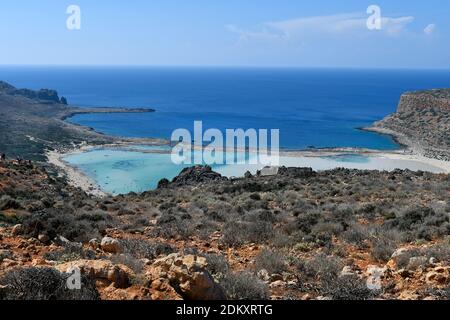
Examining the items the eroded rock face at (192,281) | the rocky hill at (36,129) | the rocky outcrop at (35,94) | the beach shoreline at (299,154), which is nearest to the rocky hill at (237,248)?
the eroded rock face at (192,281)

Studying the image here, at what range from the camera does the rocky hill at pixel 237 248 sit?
5586 millimetres

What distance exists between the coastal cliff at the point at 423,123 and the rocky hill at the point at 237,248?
59.2 metres

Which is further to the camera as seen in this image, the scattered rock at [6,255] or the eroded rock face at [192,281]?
the scattered rock at [6,255]

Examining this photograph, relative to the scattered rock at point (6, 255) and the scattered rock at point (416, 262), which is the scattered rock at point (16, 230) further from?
the scattered rock at point (416, 262)

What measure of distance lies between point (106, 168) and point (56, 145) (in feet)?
58.5

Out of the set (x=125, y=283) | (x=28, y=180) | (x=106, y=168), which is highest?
(x=125, y=283)

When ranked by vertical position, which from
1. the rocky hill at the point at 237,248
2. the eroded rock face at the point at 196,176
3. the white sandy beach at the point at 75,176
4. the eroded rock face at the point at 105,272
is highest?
the eroded rock face at the point at 105,272

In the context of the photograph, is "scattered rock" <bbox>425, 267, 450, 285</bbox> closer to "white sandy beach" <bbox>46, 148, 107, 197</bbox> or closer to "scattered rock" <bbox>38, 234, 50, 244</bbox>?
"scattered rock" <bbox>38, 234, 50, 244</bbox>

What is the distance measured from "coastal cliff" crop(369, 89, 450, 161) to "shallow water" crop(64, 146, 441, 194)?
12280 mm

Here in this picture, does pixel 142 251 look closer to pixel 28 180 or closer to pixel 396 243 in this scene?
pixel 396 243

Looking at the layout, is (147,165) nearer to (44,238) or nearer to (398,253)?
(44,238)

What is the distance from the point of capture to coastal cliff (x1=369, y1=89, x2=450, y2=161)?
7538 cm
